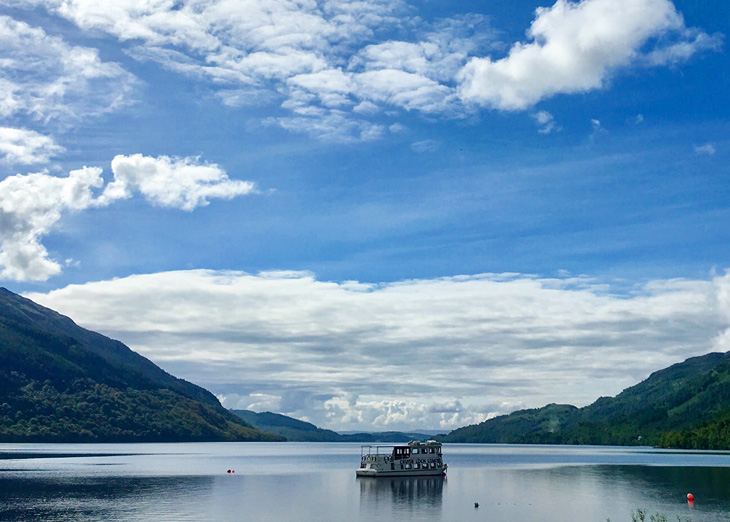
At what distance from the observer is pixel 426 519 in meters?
109

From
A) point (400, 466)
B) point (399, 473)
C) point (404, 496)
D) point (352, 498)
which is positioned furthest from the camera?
point (400, 466)

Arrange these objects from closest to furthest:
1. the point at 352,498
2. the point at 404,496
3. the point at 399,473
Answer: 1. the point at 352,498
2. the point at 404,496
3. the point at 399,473

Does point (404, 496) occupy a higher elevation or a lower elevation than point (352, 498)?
lower

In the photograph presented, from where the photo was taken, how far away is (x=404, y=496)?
144000 millimetres

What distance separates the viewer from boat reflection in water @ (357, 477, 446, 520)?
119000 mm

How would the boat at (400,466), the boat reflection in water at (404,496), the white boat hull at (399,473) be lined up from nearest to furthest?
the boat reflection in water at (404,496) → the white boat hull at (399,473) → the boat at (400,466)

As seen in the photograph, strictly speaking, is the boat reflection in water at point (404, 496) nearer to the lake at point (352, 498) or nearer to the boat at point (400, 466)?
the lake at point (352, 498)

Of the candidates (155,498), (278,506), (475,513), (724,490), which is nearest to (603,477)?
(724,490)

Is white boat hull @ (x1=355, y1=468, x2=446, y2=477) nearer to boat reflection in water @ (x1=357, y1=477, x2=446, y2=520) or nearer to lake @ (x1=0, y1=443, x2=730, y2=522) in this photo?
boat reflection in water @ (x1=357, y1=477, x2=446, y2=520)

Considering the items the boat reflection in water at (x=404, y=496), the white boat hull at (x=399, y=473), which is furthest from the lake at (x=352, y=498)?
the white boat hull at (x=399, y=473)

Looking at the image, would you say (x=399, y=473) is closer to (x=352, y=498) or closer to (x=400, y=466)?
(x=400, y=466)

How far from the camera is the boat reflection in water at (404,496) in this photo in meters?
119

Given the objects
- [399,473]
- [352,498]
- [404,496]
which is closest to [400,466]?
[399,473]

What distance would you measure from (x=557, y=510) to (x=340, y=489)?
193 feet
